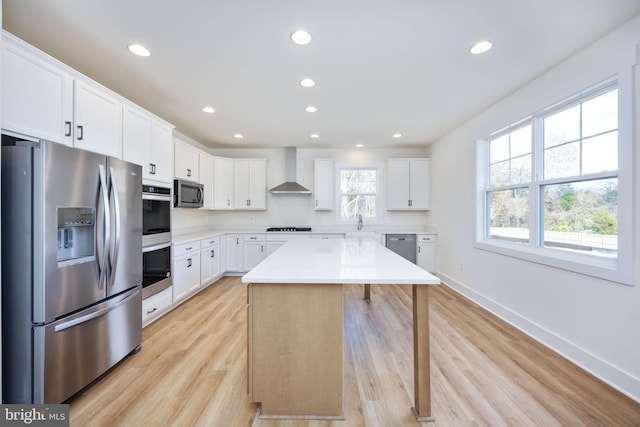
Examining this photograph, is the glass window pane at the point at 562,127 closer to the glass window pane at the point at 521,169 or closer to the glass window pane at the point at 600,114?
the glass window pane at the point at 600,114

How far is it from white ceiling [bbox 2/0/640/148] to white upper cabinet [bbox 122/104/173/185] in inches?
14.4

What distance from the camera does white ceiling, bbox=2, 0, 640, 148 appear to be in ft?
5.45

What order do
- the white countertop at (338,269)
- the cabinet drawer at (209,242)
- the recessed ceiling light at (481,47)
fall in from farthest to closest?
the cabinet drawer at (209,242)
the recessed ceiling light at (481,47)
the white countertop at (338,269)

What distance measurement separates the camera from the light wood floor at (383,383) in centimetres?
152

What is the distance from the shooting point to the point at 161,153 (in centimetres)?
289

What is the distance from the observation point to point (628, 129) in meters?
1.77

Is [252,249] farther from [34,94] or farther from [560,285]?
[560,285]

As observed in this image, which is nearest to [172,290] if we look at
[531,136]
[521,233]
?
[521,233]

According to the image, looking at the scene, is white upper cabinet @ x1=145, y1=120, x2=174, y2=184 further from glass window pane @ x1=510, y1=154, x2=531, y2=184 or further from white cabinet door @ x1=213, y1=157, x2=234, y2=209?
glass window pane @ x1=510, y1=154, x2=531, y2=184

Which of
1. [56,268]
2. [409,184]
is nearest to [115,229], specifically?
[56,268]

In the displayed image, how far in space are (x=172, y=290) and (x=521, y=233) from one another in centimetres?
415

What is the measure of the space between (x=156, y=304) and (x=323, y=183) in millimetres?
3417

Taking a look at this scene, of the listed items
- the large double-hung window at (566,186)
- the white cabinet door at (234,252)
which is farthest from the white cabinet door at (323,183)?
the large double-hung window at (566,186)

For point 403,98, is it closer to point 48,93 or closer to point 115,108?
point 115,108
